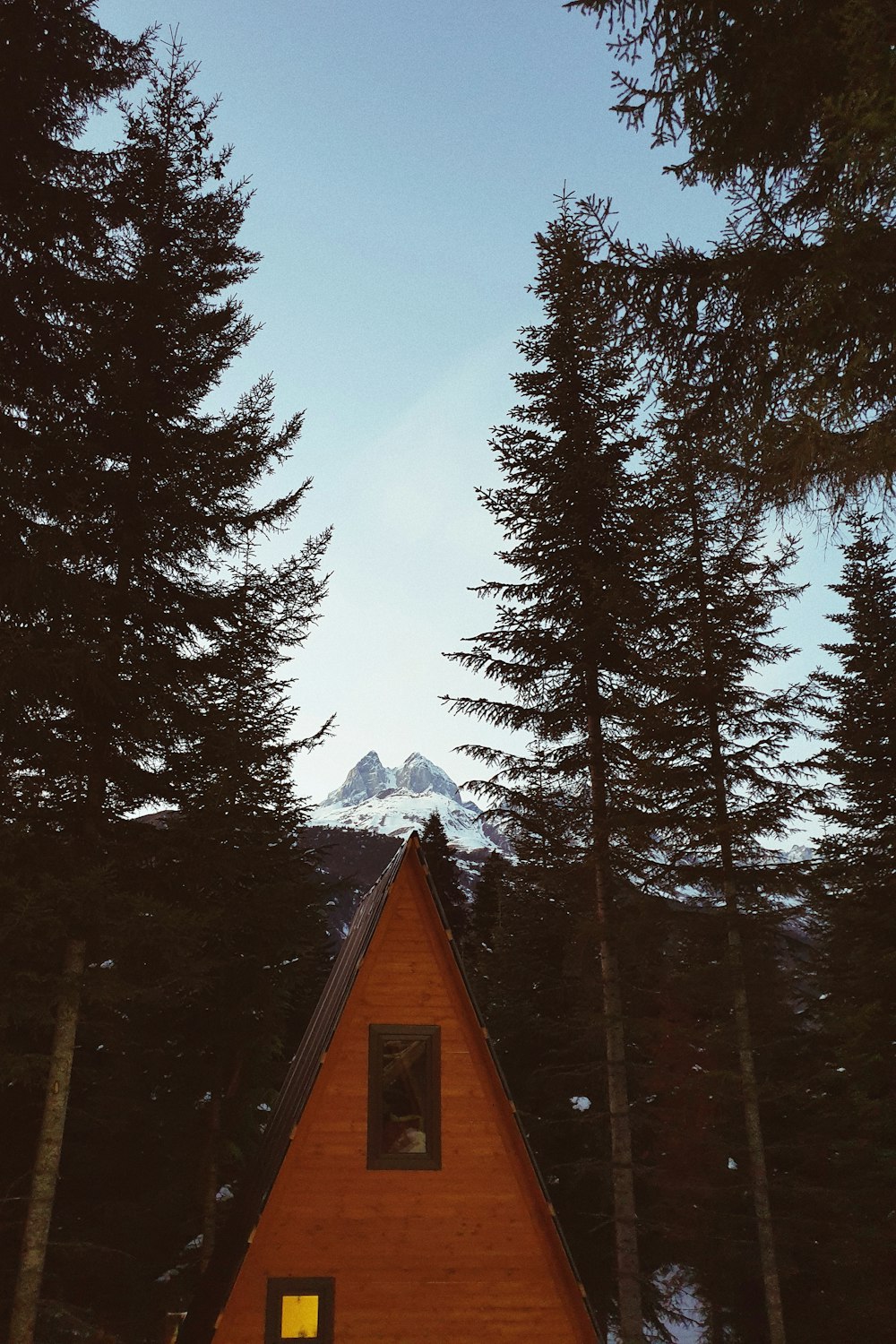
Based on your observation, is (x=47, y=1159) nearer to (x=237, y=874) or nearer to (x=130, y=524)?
(x=237, y=874)

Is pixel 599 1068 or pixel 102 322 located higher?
pixel 102 322

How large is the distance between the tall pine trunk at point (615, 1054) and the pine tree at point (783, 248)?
992 centimetres

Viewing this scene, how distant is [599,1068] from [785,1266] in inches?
264

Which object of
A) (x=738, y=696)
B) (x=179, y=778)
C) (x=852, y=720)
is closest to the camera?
(x=179, y=778)

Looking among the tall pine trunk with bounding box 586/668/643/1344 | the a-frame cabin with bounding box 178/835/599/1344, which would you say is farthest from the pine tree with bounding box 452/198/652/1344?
the a-frame cabin with bounding box 178/835/599/1344

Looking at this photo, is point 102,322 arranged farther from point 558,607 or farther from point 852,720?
point 852,720

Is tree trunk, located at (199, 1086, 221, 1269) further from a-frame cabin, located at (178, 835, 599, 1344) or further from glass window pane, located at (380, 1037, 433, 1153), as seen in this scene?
glass window pane, located at (380, 1037, 433, 1153)

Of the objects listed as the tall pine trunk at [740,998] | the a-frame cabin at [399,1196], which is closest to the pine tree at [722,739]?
the tall pine trunk at [740,998]

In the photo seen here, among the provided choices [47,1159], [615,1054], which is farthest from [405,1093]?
[615,1054]

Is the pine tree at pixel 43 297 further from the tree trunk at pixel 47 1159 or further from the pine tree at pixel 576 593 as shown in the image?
the pine tree at pixel 576 593

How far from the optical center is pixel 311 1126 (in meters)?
11.0

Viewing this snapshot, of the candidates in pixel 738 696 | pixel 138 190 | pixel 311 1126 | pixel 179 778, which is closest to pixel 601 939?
pixel 738 696

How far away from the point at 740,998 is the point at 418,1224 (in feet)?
28.3

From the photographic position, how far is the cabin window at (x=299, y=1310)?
10.1 m
